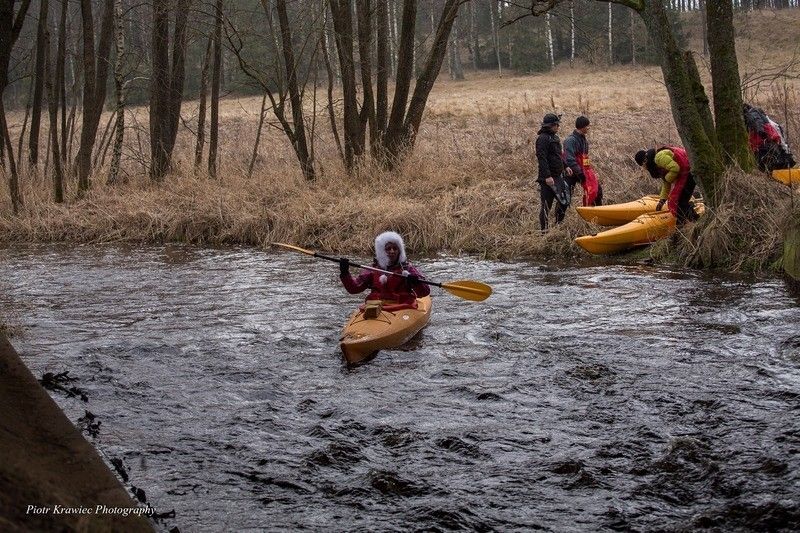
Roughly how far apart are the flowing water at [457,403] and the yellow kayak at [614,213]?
1409mm

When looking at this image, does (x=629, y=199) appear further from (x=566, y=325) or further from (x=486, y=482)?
(x=486, y=482)

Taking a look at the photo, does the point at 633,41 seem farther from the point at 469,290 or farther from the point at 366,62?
the point at 469,290

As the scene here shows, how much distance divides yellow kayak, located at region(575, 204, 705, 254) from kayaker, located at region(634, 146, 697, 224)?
13 cm

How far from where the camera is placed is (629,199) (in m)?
13.4

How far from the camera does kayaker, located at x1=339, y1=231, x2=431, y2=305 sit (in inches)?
323

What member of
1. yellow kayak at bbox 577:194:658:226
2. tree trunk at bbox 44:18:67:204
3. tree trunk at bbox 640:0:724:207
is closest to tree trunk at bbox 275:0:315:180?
tree trunk at bbox 44:18:67:204

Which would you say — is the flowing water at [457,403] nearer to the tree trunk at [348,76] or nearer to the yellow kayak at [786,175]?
the yellow kayak at [786,175]

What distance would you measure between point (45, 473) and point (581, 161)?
33.1 feet

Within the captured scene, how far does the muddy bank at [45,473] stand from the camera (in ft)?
8.54

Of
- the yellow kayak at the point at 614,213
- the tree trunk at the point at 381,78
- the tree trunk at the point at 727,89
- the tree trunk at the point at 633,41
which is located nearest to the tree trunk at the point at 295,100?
the tree trunk at the point at 381,78

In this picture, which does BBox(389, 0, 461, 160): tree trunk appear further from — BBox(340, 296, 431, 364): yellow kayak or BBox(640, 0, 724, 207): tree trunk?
BBox(340, 296, 431, 364): yellow kayak

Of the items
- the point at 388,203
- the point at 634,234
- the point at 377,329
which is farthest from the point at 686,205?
the point at 377,329

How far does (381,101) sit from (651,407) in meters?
11.3

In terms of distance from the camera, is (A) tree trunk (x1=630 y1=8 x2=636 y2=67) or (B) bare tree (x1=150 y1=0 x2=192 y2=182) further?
(A) tree trunk (x1=630 y1=8 x2=636 y2=67)
